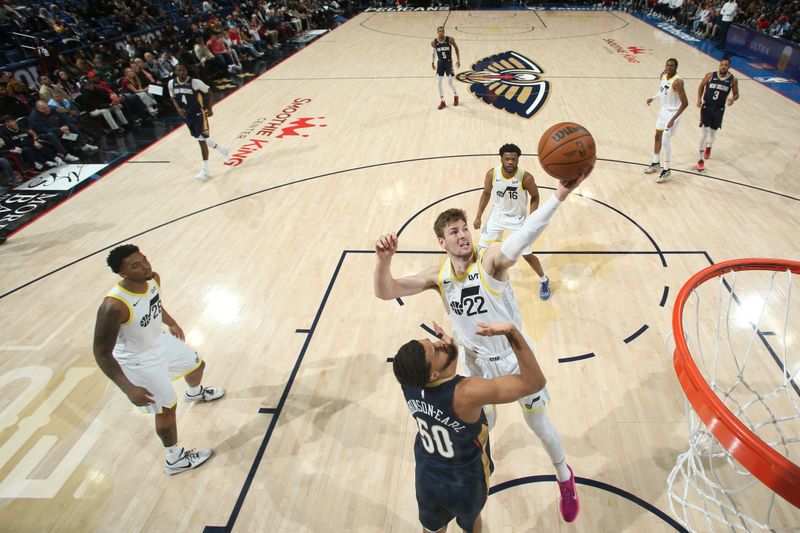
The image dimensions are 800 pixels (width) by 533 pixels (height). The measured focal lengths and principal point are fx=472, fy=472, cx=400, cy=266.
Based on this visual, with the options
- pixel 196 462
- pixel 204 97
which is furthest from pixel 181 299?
pixel 204 97

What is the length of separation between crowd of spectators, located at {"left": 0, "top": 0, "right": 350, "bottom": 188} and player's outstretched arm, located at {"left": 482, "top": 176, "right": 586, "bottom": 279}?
9544mm

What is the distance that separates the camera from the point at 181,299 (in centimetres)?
562

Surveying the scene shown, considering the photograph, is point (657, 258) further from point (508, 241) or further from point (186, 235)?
point (186, 235)

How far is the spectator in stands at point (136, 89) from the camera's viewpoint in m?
11.5

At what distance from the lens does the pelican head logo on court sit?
9508 millimetres

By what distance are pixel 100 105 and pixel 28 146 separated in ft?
7.90

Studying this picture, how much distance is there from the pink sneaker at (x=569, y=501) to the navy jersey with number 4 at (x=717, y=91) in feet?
22.4

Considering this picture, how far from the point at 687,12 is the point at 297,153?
716 inches

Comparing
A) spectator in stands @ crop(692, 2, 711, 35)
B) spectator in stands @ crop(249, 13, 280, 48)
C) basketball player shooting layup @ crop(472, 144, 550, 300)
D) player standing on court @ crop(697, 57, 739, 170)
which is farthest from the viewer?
spectator in stands @ crop(249, 13, 280, 48)

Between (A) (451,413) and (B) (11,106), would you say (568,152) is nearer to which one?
(A) (451,413)

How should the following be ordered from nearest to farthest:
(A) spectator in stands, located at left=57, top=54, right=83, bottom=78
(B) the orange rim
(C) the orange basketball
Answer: (B) the orange rim
(C) the orange basketball
(A) spectator in stands, located at left=57, top=54, right=83, bottom=78

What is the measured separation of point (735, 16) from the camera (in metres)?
16.2

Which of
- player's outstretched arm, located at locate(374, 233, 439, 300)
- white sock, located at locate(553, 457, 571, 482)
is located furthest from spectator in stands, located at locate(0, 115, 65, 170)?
white sock, located at locate(553, 457, 571, 482)

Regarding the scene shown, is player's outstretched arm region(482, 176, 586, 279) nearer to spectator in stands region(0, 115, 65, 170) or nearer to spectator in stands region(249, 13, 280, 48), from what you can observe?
spectator in stands region(0, 115, 65, 170)
